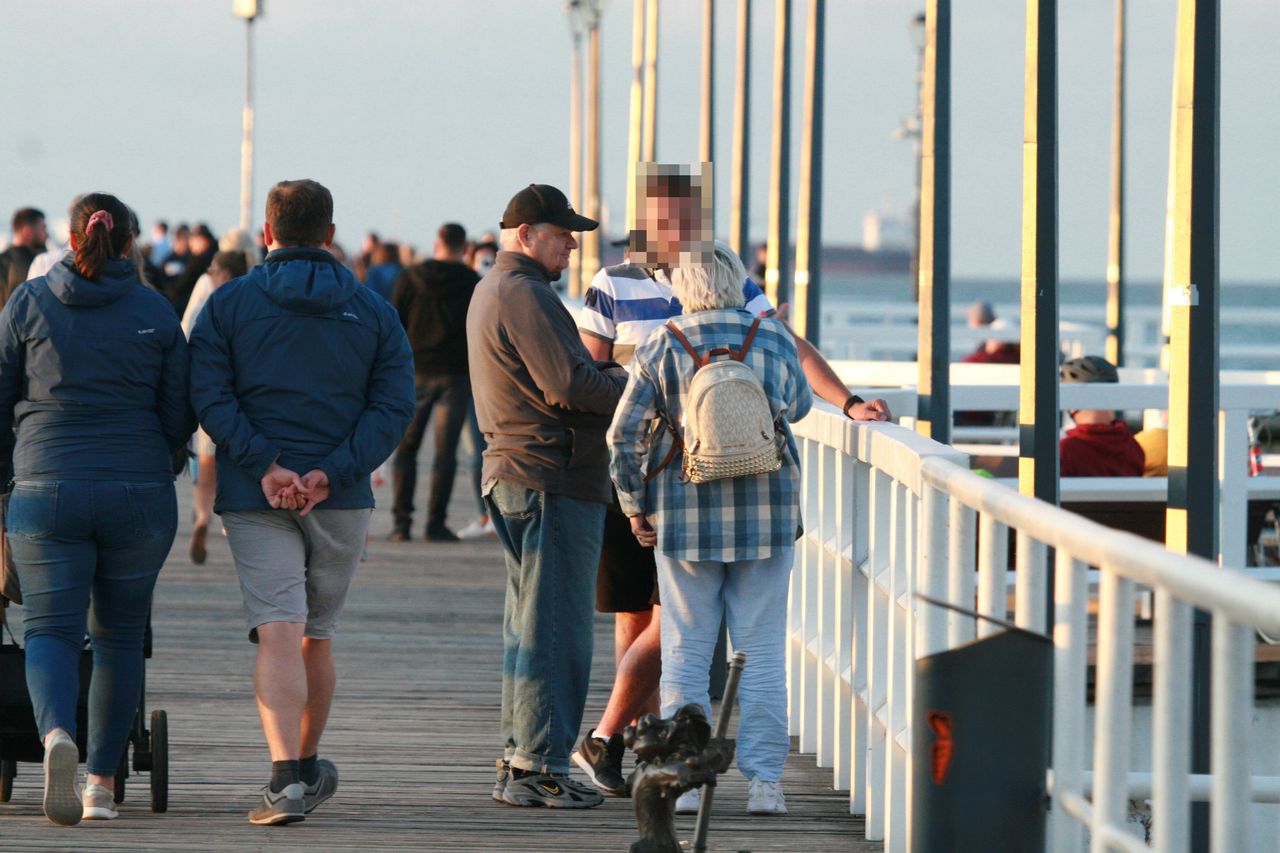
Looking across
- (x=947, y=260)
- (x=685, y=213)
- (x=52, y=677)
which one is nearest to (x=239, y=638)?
(x=947, y=260)

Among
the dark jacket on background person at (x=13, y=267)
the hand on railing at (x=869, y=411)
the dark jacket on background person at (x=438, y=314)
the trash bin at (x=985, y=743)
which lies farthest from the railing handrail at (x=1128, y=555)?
the dark jacket on background person at (x=438, y=314)

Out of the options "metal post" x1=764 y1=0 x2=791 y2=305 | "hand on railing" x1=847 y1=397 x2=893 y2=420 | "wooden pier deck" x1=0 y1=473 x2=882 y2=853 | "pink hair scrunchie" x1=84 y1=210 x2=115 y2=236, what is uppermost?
"metal post" x1=764 y1=0 x2=791 y2=305

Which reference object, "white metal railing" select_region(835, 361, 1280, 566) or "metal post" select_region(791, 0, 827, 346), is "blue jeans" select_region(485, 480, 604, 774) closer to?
"white metal railing" select_region(835, 361, 1280, 566)

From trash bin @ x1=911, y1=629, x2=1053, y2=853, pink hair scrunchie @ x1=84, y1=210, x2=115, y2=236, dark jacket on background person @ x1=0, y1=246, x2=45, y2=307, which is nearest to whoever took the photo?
trash bin @ x1=911, y1=629, x2=1053, y2=853

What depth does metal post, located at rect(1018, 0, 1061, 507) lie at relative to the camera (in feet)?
22.7

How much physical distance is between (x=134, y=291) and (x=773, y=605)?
6.17 ft

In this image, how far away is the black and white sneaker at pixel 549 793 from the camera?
239 inches

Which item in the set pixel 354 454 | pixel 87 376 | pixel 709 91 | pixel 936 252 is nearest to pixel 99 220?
pixel 87 376

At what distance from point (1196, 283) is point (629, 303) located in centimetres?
172

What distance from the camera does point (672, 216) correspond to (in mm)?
5605

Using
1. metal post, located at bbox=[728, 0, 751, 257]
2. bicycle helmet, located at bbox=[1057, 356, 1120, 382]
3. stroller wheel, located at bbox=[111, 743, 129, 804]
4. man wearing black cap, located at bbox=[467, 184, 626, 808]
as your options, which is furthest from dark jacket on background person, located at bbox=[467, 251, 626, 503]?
metal post, located at bbox=[728, 0, 751, 257]

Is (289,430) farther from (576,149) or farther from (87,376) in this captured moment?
(576,149)

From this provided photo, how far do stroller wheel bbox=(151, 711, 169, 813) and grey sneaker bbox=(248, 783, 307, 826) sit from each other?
0.29 metres

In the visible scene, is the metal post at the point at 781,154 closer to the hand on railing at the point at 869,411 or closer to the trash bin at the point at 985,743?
the hand on railing at the point at 869,411
